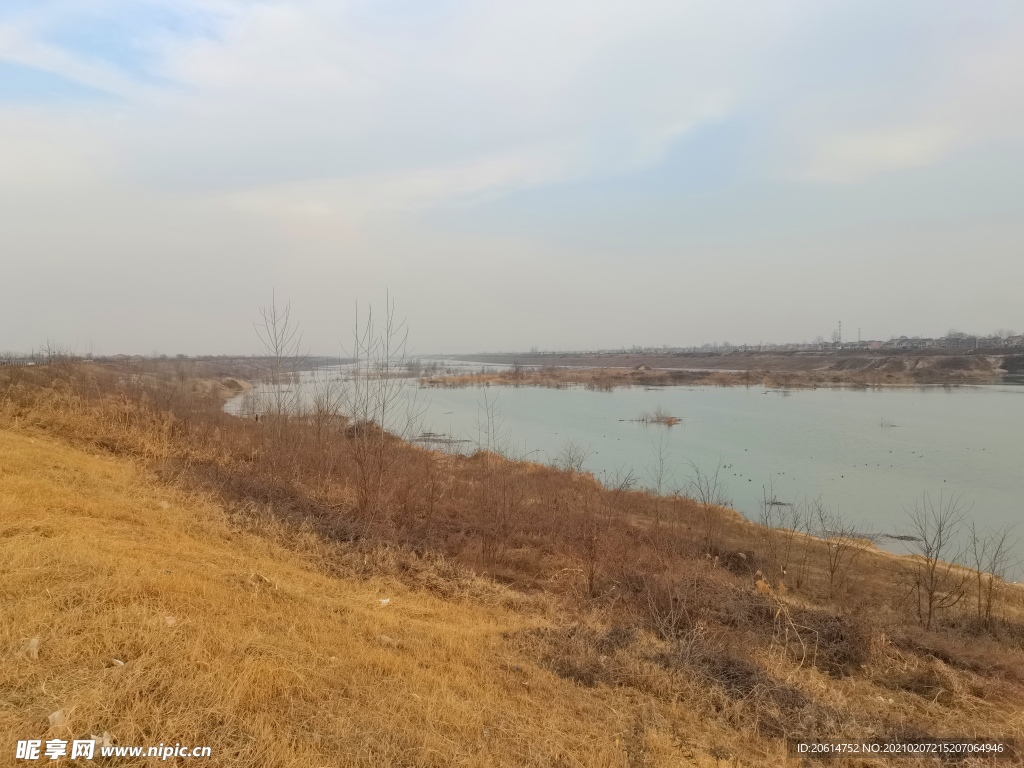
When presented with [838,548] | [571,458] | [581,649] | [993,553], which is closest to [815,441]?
[993,553]

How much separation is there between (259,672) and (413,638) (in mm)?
1477

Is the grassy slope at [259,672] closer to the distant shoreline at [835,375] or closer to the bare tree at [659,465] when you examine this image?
the bare tree at [659,465]

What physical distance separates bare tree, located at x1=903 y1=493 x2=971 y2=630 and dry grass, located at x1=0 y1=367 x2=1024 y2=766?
0.42 m

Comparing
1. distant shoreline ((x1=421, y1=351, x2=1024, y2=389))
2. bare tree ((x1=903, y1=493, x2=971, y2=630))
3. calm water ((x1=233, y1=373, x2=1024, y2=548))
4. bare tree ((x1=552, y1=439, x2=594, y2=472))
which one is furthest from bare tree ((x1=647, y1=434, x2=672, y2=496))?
distant shoreline ((x1=421, y1=351, x2=1024, y2=389))

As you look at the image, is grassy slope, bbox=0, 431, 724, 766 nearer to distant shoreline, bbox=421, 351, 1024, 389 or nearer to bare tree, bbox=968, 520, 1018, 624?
bare tree, bbox=968, 520, 1018, 624

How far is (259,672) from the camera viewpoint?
308cm

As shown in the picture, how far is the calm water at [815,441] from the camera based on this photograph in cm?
1816

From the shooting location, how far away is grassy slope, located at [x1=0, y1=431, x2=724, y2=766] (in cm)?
259

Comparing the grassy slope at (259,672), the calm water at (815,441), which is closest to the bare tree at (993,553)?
the calm water at (815,441)

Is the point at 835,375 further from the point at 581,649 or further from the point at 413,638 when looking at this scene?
the point at 413,638

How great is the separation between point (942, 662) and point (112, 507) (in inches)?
344

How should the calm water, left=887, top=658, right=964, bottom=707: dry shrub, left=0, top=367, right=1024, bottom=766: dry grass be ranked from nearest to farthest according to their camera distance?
left=0, top=367, right=1024, bottom=766: dry grass
left=887, top=658, right=964, bottom=707: dry shrub
the calm water

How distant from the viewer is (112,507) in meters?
6.48

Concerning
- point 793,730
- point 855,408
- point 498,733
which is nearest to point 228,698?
point 498,733
